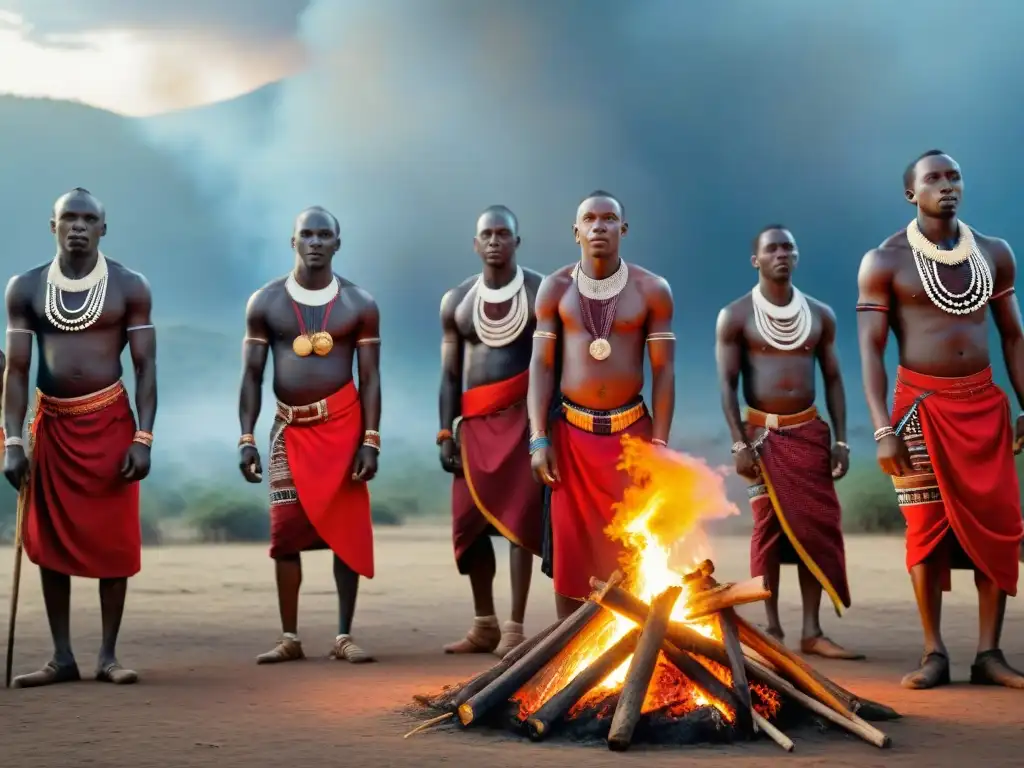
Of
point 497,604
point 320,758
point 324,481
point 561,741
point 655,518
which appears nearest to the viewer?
point 320,758

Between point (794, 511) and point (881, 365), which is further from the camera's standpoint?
point (794, 511)

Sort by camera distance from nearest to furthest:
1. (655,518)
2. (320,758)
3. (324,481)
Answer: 1. (320,758)
2. (655,518)
3. (324,481)

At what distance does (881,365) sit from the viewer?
6590 millimetres

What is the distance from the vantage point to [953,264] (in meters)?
6.51

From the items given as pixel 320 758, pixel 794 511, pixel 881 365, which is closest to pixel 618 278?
pixel 881 365

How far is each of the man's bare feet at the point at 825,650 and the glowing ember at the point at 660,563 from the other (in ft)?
6.86

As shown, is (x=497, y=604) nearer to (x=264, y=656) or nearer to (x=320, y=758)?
(x=264, y=656)

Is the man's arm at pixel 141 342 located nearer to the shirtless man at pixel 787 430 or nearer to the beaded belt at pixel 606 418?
the beaded belt at pixel 606 418

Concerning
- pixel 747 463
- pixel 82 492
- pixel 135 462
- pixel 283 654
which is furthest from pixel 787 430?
pixel 82 492

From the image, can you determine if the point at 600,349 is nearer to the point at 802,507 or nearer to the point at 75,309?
the point at 802,507

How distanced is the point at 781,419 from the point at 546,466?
2.01m

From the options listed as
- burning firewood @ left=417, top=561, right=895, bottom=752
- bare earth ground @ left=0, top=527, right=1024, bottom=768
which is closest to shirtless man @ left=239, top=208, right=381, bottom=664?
bare earth ground @ left=0, top=527, right=1024, bottom=768

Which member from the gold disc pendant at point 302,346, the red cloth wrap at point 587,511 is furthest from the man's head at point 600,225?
the gold disc pendant at point 302,346

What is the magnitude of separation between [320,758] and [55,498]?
9.15 ft
